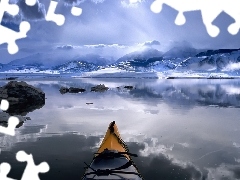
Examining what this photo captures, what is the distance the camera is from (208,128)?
762 inches

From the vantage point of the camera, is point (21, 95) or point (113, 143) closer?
point (113, 143)

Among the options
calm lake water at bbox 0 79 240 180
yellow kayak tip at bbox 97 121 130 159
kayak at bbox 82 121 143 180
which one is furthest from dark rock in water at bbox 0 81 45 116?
kayak at bbox 82 121 143 180

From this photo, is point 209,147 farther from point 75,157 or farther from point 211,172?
point 75,157

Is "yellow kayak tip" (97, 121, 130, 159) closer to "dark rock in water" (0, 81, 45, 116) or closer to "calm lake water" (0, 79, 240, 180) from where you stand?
"calm lake water" (0, 79, 240, 180)

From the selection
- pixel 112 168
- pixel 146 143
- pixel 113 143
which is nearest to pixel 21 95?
pixel 146 143

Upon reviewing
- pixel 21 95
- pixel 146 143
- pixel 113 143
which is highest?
pixel 113 143

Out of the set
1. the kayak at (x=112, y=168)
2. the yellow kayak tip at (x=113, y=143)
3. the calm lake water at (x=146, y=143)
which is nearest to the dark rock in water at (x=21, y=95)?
the calm lake water at (x=146, y=143)

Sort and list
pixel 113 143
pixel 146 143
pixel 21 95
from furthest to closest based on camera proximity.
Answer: pixel 21 95 < pixel 146 143 < pixel 113 143

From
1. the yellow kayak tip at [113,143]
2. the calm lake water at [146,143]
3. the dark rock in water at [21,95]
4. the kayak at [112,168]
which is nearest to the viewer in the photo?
the kayak at [112,168]

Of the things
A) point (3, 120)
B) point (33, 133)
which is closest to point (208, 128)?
point (33, 133)

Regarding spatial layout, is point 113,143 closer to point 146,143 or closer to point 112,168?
point 112,168

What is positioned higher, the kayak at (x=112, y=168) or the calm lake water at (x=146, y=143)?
the kayak at (x=112, y=168)

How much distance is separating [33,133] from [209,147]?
9.35 m

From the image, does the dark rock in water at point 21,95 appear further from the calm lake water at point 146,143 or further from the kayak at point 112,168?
the kayak at point 112,168
